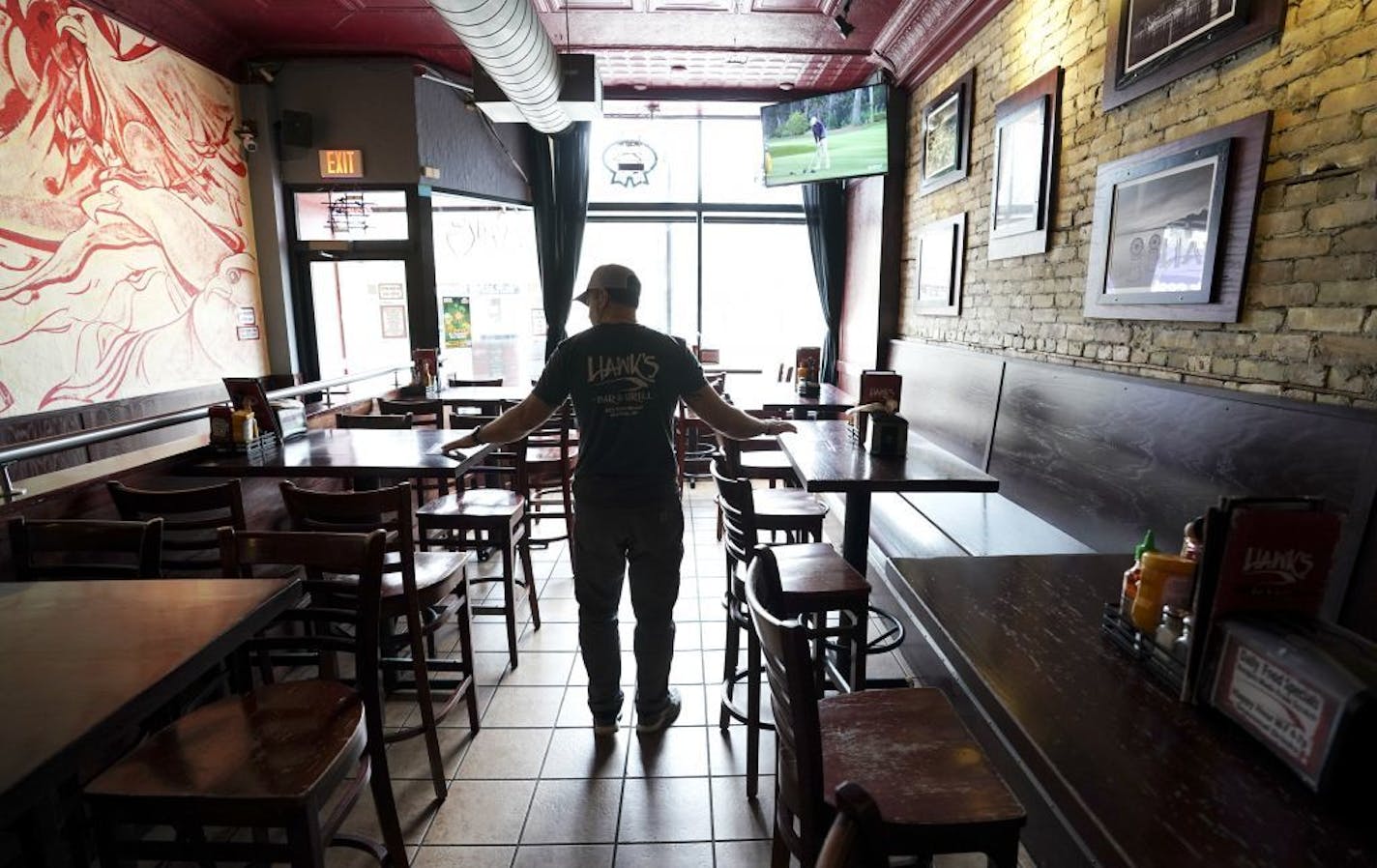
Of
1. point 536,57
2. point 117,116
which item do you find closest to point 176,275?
point 117,116

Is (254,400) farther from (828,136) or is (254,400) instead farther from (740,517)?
(828,136)

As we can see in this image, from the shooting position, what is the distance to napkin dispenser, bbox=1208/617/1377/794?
0.86 meters

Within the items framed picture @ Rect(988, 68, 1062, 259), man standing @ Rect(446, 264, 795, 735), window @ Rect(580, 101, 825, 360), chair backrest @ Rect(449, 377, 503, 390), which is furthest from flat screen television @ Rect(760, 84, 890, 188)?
man standing @ Rect(446, 264, 795, 735)

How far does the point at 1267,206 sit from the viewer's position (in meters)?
2.32

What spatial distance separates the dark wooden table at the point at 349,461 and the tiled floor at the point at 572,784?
3.20 feet

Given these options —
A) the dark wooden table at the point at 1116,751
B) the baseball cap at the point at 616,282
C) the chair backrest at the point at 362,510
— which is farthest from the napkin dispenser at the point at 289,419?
the dark wooden table at the point at 1116,751

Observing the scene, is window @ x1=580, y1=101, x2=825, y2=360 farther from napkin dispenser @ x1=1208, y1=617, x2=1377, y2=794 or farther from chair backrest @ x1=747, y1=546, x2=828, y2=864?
napkin dispenser @ x1=1208, y1=617, x2=1377, y2=794

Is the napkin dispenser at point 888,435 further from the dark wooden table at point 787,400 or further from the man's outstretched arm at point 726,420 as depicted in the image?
the dark wooden table at point 787,400

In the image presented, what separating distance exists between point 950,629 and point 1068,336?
265 cm

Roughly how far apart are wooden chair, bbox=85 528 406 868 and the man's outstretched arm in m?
1.21

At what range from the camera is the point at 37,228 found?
12.7ft

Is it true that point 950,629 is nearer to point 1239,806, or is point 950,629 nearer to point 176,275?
point 1239,806

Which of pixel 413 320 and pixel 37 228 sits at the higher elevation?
pixel 37 228

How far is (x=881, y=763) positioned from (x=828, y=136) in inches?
223
